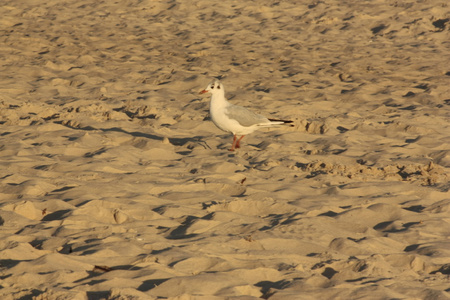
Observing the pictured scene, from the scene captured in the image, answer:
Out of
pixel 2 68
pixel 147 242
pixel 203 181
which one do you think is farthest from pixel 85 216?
pixel 2 68

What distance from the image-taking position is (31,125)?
6.82 meters

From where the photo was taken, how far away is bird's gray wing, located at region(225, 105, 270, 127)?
261 inches

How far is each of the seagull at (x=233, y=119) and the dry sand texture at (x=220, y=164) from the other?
239 millimetres

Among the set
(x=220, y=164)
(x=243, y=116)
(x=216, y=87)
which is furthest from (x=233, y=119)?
(x=220, y=164)

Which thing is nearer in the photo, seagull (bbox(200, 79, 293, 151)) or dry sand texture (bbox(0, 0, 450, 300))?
dry sand texture (bbox(0, 0, 450, 300))

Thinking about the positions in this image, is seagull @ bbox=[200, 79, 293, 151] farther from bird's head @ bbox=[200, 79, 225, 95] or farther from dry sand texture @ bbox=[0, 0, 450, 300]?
dry sand texture @ bbox=[0, 0, 450, 300]

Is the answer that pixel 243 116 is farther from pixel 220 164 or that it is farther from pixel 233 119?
pixel 220 164

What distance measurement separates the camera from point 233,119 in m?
6.61

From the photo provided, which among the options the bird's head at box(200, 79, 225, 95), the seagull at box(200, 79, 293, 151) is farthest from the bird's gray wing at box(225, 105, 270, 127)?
the bird's head at box(200, 79, 225, 95)

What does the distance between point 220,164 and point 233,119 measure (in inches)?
33.1

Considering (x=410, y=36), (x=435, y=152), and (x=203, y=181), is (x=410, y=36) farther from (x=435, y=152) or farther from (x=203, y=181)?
(x=203, y=181)

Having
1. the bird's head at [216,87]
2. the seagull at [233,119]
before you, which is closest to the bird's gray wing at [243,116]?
the seagull at [233,119]

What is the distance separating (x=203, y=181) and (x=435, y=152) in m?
2.80

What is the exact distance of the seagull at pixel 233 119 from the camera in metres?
6.62
